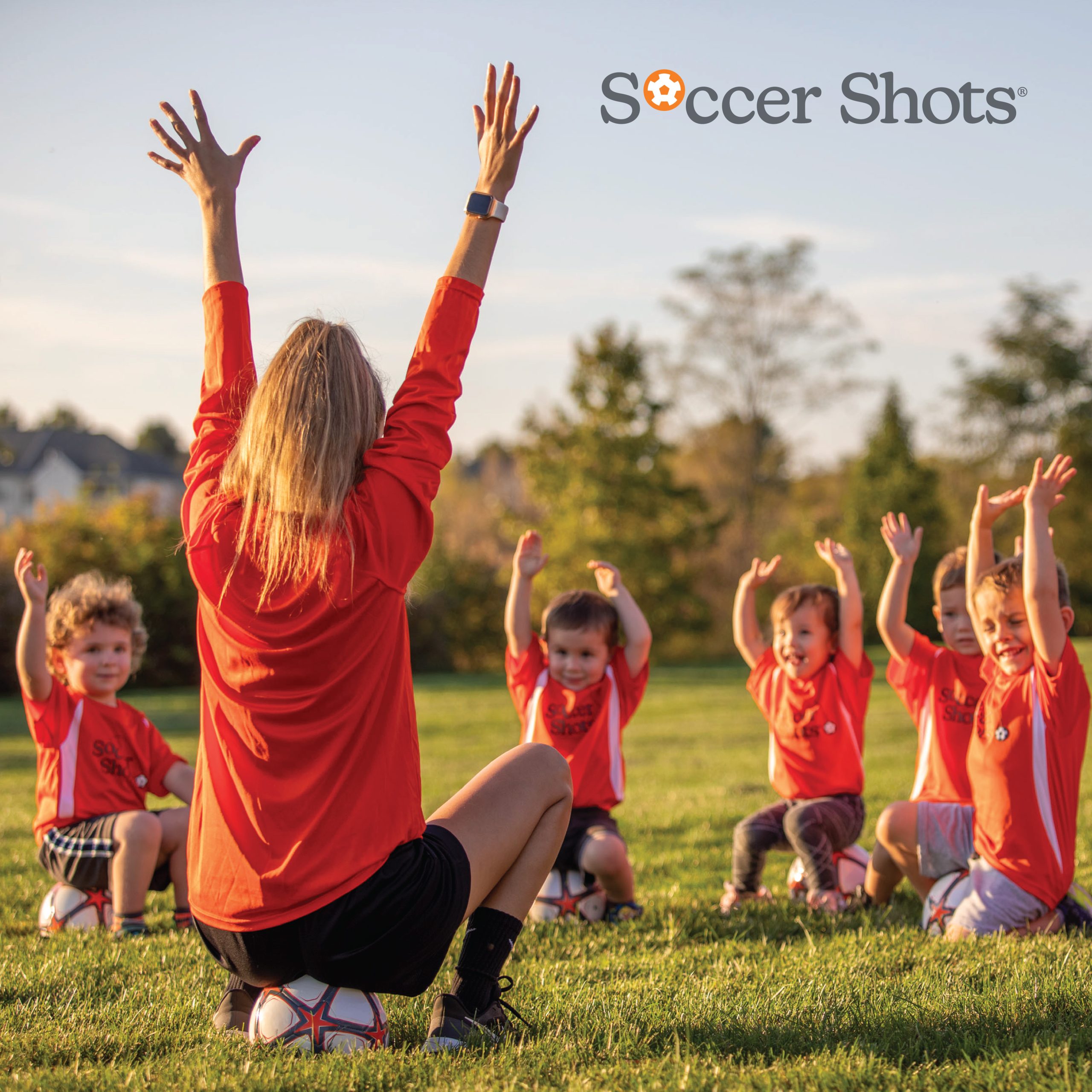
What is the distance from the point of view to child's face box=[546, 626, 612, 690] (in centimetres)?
552

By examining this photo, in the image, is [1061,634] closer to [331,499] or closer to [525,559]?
[525,559]

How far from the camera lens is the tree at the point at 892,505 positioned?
33188 millimetres

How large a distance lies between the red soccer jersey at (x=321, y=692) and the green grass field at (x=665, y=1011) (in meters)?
0.50

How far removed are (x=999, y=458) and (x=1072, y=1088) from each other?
50369mm

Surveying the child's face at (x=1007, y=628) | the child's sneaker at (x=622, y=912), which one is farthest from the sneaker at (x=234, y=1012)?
the child's face at (x=1007, y=628)

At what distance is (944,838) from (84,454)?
78137 mm

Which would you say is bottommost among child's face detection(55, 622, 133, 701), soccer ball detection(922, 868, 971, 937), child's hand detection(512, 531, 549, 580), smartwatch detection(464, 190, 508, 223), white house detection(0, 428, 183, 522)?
soccer ball detection(922, 868, 971, 937)

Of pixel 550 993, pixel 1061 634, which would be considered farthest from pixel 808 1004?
pixel 1061 634

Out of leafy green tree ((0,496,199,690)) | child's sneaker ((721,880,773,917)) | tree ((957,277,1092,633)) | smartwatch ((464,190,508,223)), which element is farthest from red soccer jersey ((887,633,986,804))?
tree ((957,277,1092,633))

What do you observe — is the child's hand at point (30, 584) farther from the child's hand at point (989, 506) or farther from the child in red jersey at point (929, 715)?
the child's hand at point (989, 506)

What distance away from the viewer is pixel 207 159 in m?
3.38

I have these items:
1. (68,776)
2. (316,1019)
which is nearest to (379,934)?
(316,1019)

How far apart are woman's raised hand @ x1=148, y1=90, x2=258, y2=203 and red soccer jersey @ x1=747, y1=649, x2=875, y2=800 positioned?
3.70 metres

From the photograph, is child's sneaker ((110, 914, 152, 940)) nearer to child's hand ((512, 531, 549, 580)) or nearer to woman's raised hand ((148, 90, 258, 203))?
child's hand ((512, 531, 549, 580))
